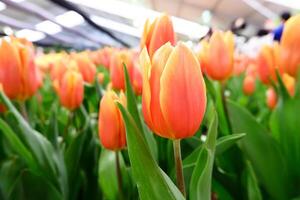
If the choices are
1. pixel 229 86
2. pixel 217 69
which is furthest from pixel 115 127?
pixel 229 86

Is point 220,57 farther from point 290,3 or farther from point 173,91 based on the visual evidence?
point 290,3

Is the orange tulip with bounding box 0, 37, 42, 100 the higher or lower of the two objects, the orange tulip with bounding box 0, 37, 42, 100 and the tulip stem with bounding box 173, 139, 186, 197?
the lower

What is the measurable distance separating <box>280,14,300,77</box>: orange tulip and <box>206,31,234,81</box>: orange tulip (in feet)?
0.23

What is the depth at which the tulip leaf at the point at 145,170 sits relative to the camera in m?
0.23

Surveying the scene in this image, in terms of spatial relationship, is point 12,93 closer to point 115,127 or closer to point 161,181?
point 115,127

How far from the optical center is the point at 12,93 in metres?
0.50

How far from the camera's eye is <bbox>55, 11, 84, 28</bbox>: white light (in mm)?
8836

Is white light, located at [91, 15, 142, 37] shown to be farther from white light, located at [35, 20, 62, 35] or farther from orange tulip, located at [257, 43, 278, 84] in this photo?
orange tulip, located at [257, 43, 278, 84]

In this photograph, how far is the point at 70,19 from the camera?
9500 millimetres

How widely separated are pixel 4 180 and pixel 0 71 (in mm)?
→ 127

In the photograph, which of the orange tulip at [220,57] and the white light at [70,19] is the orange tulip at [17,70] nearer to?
the orange tulip at [220,57]

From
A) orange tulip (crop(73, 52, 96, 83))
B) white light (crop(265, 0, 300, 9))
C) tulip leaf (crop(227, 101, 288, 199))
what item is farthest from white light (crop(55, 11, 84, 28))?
tulip leaf (crop(227, 101, 288, 199))

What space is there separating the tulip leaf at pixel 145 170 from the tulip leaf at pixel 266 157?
250mm

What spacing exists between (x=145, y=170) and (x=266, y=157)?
0.27 m
